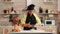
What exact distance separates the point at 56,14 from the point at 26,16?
6.54ft

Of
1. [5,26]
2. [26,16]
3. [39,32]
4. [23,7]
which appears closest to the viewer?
[39,32]

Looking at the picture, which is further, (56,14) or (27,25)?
(56,14)

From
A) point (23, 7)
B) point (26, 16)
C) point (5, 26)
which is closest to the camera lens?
point (26, 16)

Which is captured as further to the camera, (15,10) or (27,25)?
(15,10)

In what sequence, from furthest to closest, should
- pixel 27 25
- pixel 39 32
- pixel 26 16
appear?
pixel 26 16 < pixel 27 25 < pixel 39 32

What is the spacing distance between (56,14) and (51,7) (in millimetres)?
298

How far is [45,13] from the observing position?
574cm

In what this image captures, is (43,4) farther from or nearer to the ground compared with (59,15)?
farther from the ground

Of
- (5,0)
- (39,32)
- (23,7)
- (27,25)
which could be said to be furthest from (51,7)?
(39,32)

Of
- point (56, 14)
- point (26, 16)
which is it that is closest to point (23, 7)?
point (56, 14)

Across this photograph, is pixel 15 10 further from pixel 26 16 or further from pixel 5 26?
pixel 26 16

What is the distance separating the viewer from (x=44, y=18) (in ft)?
19.0

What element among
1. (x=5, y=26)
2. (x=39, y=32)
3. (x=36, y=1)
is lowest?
(x=5, y=26)

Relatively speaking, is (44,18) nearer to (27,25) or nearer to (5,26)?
(5,26)
